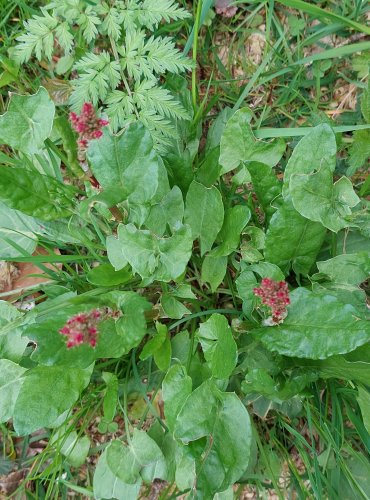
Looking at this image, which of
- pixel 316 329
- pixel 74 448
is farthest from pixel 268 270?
pixel 74 448

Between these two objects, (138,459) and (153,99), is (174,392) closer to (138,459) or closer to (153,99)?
(138,459)

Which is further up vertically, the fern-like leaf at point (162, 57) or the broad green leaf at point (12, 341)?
the fern-like leaf at point (162, 57)

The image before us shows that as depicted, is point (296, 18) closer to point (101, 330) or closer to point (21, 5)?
point (21, 5)

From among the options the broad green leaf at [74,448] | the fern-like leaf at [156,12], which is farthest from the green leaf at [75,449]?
the fern-like leaf at [156,12]

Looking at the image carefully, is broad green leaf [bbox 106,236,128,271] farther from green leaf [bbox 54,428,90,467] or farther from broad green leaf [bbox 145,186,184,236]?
green leaf [bbox 54,428,90,467]

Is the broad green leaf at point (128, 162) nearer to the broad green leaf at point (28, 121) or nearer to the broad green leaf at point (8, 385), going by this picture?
the broad green leaf at point (28, 121)

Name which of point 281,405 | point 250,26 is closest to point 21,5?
point 250,26
